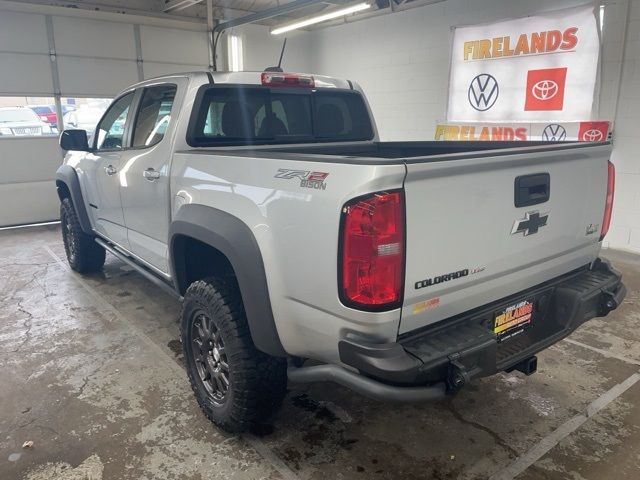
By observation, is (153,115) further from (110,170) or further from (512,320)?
(512,320)

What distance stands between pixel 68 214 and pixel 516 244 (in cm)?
431

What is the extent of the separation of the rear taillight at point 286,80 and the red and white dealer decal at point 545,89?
169 inches

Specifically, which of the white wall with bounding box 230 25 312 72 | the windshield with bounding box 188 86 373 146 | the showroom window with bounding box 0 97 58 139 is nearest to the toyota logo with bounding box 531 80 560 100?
the windshield with bounding box 188 86 373 146

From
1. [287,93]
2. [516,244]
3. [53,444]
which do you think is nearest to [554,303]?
[516,244]

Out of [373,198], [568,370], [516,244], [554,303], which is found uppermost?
[373,198]

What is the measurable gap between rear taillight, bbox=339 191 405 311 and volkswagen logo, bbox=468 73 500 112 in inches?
237

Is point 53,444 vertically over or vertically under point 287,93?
A: under

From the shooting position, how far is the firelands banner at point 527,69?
5879 millimetres

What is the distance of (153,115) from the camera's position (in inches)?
126

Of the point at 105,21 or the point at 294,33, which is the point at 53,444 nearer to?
the point at 105,21

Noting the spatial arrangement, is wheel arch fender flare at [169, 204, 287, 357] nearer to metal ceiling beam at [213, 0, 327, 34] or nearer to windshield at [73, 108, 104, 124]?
metal ceiling beam at [213, 0, 327, 34]

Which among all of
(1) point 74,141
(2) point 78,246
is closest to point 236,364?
(1) point 74,141

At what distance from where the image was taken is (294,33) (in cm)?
1025

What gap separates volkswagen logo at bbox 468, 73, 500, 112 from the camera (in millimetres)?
6887
